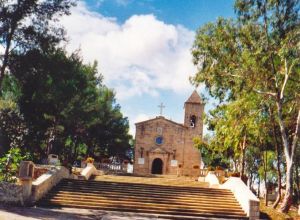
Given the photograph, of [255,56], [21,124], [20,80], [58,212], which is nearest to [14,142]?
[21,124]

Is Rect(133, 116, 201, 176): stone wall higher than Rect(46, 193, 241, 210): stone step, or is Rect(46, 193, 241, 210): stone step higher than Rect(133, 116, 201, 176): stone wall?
Rect(133, 116, 201, 176): stone wall

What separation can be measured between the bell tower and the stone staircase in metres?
24.6

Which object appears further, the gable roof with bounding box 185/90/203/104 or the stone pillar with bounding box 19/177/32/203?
the gable roof with bounding box 185/90/203/104

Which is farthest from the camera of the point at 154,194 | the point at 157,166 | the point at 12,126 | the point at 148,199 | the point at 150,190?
the point at 157,166

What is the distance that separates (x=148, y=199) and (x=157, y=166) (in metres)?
26.4

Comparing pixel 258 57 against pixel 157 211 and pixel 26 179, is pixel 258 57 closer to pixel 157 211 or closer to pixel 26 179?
pixel 157 211

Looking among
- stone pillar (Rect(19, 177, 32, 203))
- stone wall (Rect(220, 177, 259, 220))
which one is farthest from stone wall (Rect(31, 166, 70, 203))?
stone wall (Rect(220, 177, 259, 220))

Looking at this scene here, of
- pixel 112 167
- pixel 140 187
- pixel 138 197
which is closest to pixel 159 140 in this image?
pixel 112 167

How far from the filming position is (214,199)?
16.5 meters

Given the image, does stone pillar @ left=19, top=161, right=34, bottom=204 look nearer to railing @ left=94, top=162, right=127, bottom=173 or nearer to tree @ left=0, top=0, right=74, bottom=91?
tree @ left=0, top=0, right=74, bottom=91

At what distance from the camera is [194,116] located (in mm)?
42812

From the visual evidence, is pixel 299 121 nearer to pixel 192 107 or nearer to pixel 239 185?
pixel 239 185

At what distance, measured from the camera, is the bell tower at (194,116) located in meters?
42.3

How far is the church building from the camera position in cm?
4116
